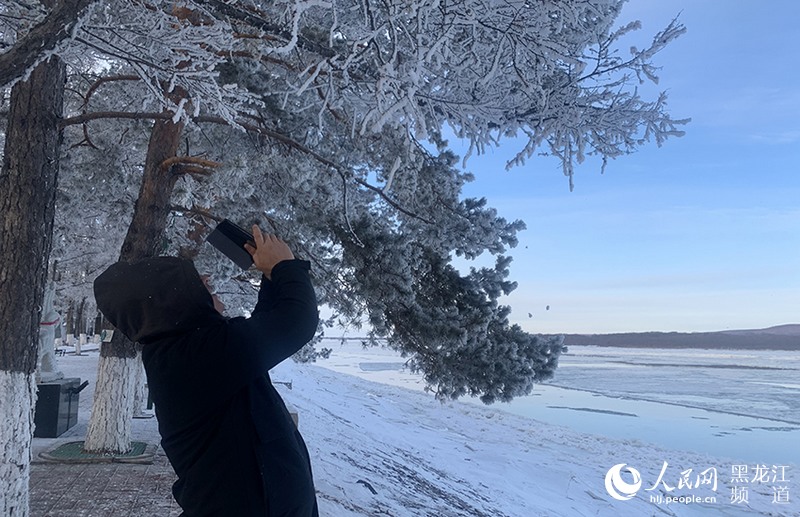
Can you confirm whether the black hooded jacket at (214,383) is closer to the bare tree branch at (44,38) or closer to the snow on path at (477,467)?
the bare tree branch at (44,38)

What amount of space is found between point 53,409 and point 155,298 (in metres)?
8.93

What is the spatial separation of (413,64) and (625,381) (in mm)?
33769

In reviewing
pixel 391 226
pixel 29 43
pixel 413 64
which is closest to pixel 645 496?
pixel 391 226

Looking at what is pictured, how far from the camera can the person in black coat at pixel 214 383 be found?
1885mm

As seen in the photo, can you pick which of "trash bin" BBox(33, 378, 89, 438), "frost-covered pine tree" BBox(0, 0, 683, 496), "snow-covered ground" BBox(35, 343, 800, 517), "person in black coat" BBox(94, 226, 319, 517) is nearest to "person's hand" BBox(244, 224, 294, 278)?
"person in black coat" BBox(94, 226, 319, 517)

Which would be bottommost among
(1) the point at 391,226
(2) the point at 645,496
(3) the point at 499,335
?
(2) the point at 645,496

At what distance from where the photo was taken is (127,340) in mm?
7949

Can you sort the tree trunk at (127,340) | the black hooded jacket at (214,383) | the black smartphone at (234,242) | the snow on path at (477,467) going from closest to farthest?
the black hooded jacket at (214,383), the black smartphone at (234,242), the tree trunk at (127,340), the snow on path at (477,467)

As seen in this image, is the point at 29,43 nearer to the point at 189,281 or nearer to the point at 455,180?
the point at 189,281

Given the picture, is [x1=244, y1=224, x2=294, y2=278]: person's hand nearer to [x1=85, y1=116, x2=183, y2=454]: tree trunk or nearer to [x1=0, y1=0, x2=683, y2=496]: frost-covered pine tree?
[x1=0, y1=0, x2=683, y2=496]: frost-covered pine tree

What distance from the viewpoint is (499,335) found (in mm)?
7648

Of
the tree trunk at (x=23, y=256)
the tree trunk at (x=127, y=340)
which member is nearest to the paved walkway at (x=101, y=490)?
the tree trunk at (x=127, y=340)

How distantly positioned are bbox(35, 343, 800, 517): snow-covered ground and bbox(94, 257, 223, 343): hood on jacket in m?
5.53

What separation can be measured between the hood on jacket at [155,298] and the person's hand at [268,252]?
0.23 metres
